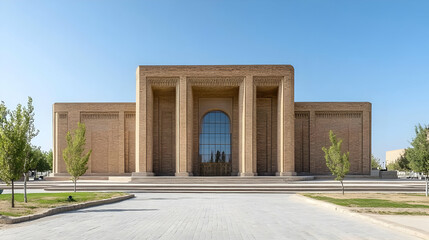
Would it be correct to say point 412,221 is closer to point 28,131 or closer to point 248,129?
point 28,131

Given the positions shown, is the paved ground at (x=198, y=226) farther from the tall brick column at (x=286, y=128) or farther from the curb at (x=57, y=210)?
the tall brick column at (x=286, y=128)

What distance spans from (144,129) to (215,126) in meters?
7.89

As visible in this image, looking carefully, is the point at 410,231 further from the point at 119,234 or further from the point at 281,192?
the point at 281,192

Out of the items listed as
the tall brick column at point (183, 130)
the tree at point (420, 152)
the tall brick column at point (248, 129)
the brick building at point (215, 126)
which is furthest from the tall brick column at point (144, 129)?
the tree at point (420, 152)

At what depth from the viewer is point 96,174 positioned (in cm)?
3662

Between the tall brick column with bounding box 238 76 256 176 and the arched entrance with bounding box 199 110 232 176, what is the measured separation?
13.3 ft

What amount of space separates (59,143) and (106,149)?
4945mm

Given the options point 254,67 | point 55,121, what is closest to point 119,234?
point 254,67

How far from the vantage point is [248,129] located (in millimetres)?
31859

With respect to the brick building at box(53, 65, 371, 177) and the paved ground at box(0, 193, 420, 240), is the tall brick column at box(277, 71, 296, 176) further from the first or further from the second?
the paved ground at box(0, 193, 420, 240)

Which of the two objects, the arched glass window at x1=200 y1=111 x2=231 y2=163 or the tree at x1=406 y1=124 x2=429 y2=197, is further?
the arched glass window at x1=200 y1=111 x2=231 y2=163

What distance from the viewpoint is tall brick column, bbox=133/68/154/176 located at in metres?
31.6

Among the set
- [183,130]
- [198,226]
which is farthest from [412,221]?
[183,130]

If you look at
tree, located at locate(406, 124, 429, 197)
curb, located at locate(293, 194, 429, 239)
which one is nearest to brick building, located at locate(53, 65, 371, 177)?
tree, located at locate(406, 124, 429, 197)
